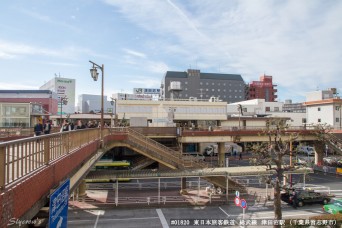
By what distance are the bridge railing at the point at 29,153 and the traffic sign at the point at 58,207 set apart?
853 millimetres

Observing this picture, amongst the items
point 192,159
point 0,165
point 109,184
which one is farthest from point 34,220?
point 109,184

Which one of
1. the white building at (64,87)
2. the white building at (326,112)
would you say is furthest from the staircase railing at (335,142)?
the white building at (64,87)

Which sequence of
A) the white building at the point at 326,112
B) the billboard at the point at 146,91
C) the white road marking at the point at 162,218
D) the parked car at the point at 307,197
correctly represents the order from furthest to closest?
the billboard at the point at 146,91, the white building at the point at 326,112, the parked car at the point at 307,197, the white road marking at the point at 162,218

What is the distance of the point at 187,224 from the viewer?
727 inches

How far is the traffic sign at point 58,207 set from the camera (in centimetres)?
480

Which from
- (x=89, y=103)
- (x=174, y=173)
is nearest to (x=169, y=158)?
(x=174, y=173)

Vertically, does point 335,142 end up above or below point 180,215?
above

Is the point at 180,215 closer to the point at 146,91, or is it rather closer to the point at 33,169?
the point at 33,169

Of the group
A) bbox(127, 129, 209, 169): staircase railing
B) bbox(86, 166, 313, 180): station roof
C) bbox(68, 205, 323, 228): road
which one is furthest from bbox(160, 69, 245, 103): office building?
bbox(68, 205, 323, 228): road

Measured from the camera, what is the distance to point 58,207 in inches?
204

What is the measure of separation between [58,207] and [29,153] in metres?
1.57

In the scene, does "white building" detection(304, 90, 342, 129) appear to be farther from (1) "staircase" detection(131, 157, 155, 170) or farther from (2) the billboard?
(2) the billboard

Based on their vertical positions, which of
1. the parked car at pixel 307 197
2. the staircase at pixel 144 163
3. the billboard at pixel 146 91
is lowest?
the parked car at pixel 307 197

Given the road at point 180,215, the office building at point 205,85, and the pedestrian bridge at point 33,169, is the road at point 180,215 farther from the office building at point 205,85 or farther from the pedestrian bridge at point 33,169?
the office building at point 205,85
